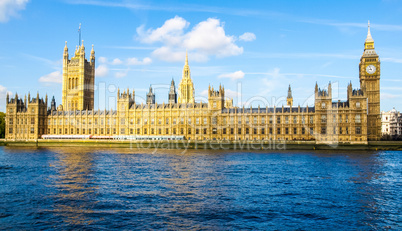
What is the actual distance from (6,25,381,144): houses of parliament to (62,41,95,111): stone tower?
63.5 ft

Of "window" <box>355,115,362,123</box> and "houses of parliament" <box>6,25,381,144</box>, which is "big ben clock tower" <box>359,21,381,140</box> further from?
"window" <box>355,115,362,123</box>

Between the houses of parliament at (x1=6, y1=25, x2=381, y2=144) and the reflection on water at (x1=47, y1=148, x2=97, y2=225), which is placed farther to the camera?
the houses of parliament at (x1=6, y1=25, x2=381, y2=144)

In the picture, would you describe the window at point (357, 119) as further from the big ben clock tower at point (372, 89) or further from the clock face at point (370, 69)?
the clock face at point (370, 69)

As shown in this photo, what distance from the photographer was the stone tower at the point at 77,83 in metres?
170

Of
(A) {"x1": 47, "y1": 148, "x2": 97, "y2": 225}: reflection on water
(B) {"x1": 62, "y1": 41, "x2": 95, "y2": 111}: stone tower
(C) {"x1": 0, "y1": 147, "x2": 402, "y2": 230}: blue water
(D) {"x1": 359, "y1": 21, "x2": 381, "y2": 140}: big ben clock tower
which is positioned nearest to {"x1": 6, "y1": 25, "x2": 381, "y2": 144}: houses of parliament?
(D) {"x1": 359, "y1": 21, "x2": 381, "y2": 140}: big ben clock tower

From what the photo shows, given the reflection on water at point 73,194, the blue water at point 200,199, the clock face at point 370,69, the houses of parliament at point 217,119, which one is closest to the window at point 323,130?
the houses of parliament at point 217,119

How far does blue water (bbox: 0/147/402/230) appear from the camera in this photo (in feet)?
92.4

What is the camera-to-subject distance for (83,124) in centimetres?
13925

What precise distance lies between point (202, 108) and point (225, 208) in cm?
9385

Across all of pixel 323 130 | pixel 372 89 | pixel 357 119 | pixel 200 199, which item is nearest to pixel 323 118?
pixel 323 130

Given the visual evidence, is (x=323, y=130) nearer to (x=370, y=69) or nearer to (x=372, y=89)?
(x=372, y=89)

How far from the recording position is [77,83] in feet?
566

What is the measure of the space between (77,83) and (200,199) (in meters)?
151

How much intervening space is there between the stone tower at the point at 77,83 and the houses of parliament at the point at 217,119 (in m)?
19.4
